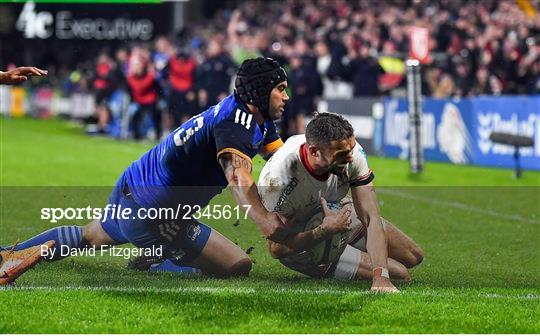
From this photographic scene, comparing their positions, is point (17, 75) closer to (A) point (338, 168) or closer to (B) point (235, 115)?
(B) point (235, 115)

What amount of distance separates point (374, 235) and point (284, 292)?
2.24 ft

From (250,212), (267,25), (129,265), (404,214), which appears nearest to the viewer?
(250,212)

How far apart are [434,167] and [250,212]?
1264 cm

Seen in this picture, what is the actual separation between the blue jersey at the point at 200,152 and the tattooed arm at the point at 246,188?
0.05 meters

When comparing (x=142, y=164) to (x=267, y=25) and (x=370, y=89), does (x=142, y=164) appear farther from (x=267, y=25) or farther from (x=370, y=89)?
(x=267, y=25)

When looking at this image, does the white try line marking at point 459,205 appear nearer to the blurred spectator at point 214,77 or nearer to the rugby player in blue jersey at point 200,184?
the rugby player in blue jersey at point 200,184

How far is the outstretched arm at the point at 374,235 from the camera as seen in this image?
7573mm

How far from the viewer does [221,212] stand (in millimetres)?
8867

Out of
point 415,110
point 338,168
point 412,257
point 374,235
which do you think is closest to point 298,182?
point 338,168

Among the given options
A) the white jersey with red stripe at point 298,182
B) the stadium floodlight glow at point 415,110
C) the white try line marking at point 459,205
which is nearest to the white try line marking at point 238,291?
the white jersey with red stripe at point 298,182

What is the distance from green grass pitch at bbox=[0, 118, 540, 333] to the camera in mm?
6613

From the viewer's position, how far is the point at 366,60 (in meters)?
23.2

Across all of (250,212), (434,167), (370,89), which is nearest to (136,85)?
(370,89)

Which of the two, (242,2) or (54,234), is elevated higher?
(54,234)
